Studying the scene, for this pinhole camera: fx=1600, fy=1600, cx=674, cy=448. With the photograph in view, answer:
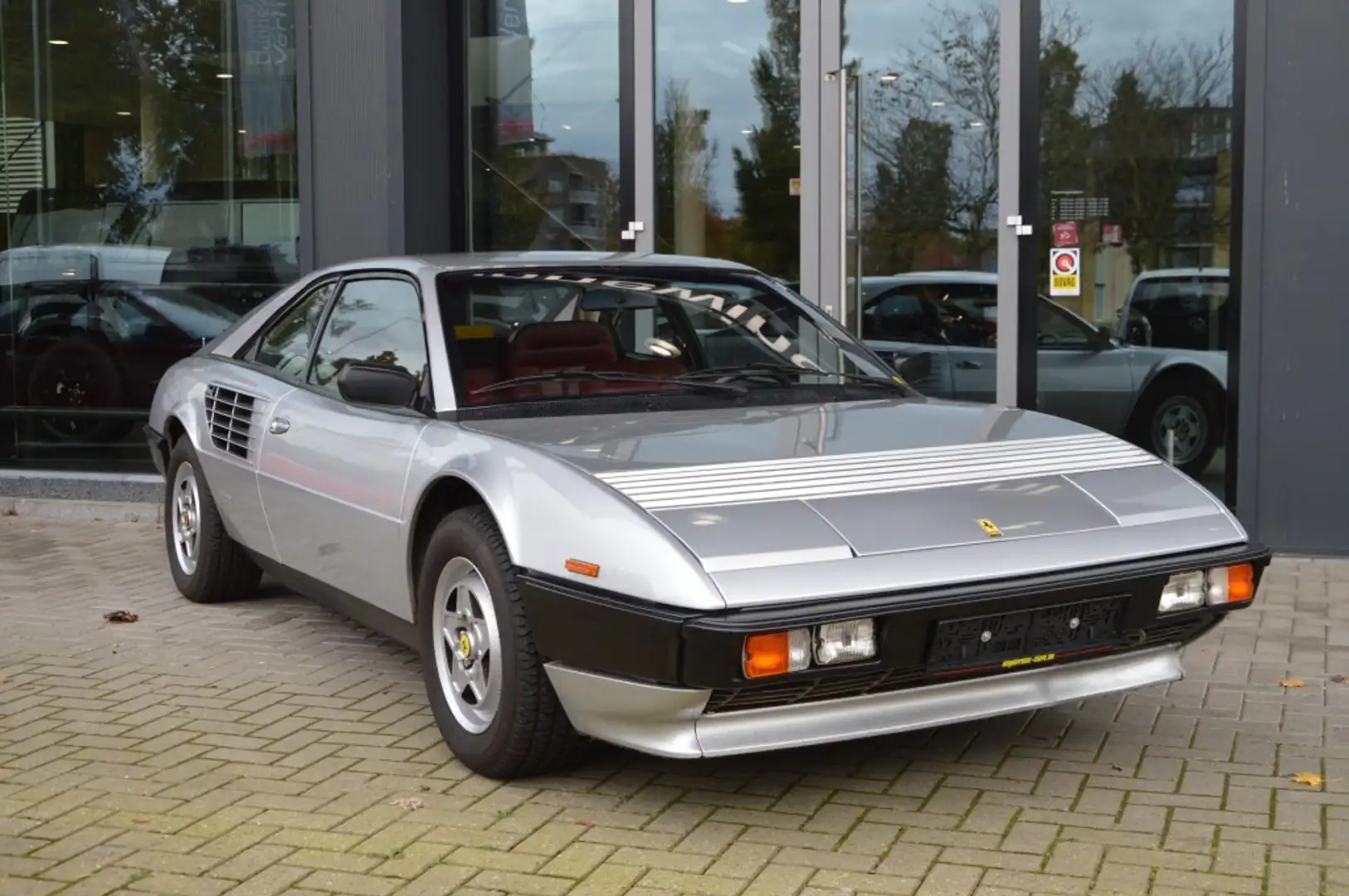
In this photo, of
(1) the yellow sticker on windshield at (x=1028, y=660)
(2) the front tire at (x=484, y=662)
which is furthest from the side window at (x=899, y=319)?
(1) the yellow sticker on windshield at (x=1028, y=660)

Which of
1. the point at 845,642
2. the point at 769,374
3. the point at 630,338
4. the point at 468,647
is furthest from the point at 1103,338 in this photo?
the point at 845,642

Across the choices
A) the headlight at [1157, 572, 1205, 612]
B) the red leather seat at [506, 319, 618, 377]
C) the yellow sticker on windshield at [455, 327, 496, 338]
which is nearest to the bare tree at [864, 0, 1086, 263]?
the red leather seat at [506, 319, 618, 377]

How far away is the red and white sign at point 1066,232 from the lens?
339 inches

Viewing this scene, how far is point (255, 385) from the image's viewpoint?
5965 mm

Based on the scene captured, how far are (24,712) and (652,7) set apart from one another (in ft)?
19.9

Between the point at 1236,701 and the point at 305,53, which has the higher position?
the point at 305,53

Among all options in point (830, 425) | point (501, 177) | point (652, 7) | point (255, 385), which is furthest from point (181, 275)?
point (830, 425)

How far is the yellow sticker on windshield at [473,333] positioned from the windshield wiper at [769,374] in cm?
60

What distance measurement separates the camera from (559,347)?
510cm

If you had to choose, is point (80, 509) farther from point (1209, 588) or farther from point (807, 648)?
point (1209, 588)

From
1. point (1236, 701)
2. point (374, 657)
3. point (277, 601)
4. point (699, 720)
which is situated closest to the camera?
point (699, 720)

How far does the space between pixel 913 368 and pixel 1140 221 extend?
3572mm

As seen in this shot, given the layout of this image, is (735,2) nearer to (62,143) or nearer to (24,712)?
(62,143)

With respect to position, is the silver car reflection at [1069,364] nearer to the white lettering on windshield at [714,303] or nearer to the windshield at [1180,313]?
the windshield at [1180,313]
